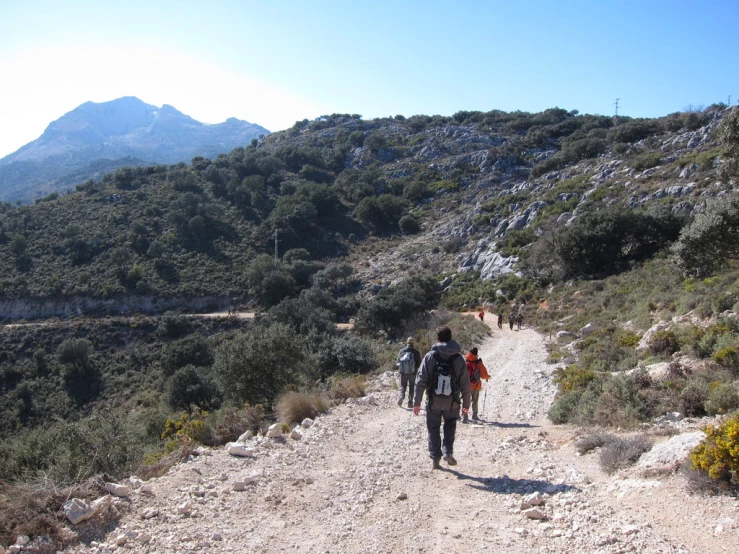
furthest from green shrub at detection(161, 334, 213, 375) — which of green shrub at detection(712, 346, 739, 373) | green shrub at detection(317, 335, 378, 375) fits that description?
green shrub at detection(712, 346, 739, 373)

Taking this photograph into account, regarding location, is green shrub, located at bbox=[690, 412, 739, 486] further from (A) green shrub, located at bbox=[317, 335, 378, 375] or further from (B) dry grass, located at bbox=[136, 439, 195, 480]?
(A) green shrub, located at bbox=[317, 335, 378, 375]

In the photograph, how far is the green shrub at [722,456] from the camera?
3749 mm

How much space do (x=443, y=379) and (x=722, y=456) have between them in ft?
8.67

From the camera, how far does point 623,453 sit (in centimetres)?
511

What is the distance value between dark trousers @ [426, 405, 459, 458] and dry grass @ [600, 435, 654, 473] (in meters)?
1.74

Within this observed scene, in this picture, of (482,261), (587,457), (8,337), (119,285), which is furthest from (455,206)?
(587,457)

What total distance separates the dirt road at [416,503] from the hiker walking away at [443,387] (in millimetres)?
397

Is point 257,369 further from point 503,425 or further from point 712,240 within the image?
point 712,240

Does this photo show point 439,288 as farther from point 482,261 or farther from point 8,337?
point 8,337

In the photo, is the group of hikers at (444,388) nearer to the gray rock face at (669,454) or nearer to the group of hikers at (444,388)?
the group of hikers at (444,388)

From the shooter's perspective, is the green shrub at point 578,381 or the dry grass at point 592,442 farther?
the green shrub at point 578,381

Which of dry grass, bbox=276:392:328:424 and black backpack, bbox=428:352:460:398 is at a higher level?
black backpack, bbox=428:352:460:398

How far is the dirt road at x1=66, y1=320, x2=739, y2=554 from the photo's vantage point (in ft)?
12.2

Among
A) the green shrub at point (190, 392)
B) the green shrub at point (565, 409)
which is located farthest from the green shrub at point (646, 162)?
the green shrub at point (190, 392)
